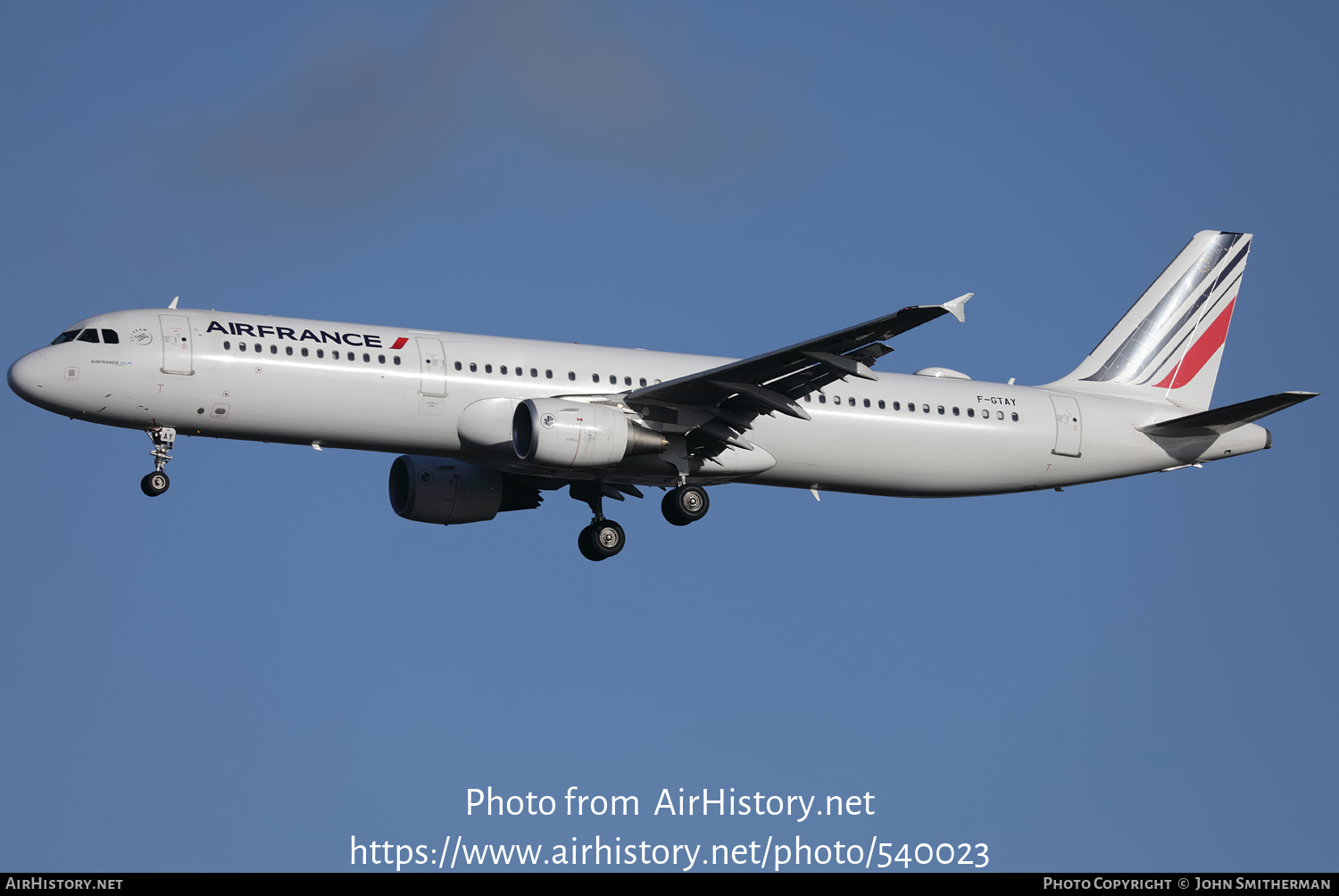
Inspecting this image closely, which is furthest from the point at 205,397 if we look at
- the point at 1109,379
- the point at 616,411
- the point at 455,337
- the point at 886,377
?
the point at 1109,379

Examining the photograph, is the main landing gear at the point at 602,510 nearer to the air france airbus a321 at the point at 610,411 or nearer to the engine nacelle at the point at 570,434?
the air france airbus a321 at the point at 610,411

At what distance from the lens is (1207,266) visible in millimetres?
49188

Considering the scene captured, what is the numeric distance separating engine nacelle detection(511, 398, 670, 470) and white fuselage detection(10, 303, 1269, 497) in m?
0.74

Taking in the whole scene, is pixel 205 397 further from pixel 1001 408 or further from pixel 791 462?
pixel 1001 408

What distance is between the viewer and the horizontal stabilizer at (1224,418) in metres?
40.8

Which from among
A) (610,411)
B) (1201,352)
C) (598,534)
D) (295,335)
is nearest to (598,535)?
(598,534)

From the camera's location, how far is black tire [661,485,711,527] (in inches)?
1599

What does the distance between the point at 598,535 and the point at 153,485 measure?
11298mm

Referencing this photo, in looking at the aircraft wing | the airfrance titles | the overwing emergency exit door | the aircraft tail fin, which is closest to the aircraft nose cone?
the airfrance titles

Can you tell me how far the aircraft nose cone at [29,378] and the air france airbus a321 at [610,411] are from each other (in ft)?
0.13

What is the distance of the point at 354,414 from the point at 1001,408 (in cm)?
A: 1748

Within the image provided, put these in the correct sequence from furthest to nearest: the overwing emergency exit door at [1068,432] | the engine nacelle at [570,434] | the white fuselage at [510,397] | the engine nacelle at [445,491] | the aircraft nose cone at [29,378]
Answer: the overwing emergency exit door at [1068,432], the engine nacelle at [445,491], the engine nacelle at [570,434], the white fuselage at [510,397], the aircraft nose cone at [29,378]

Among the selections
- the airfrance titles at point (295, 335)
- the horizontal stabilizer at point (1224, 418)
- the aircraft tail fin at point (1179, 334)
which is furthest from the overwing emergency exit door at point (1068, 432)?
the airfrance titles at point (295, 335)

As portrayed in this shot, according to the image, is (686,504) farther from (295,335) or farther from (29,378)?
(29,378)
